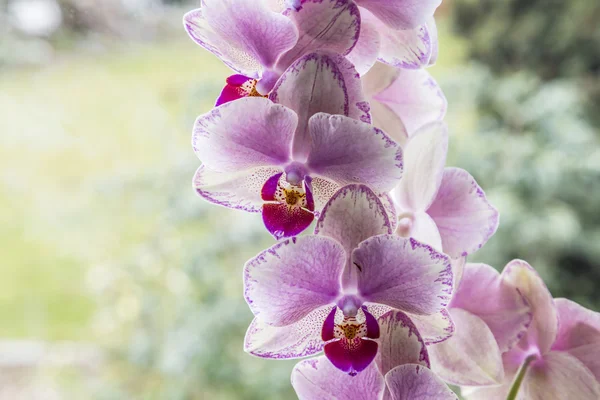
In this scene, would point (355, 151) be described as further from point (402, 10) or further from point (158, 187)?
point (158, 187)

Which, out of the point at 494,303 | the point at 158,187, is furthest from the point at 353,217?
the point at 158,187

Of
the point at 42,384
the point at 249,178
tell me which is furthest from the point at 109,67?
the point at 249,178

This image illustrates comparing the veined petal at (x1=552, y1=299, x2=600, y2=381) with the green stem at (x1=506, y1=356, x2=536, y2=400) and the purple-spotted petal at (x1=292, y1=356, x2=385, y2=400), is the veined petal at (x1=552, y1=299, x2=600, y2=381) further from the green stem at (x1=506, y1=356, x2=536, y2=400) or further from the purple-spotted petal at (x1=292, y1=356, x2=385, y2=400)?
the purple-spotted petal at (x1=292, y1=356, x2=385, y2=400)

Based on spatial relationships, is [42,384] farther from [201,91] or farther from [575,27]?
[575,27]

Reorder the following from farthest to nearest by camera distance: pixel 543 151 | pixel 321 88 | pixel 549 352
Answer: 1. pixel 543 151
2. pixel 549 352
3. pixel 321 88

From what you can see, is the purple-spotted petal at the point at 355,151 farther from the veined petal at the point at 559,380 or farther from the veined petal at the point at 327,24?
the veined petal at the point at 559,380

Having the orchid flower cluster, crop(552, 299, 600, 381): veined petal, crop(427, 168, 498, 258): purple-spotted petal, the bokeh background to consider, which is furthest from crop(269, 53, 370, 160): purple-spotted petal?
the bokeh background

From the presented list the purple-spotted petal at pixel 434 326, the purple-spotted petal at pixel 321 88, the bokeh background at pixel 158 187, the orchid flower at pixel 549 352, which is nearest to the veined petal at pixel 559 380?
the orchid flower at pixel 549 352
